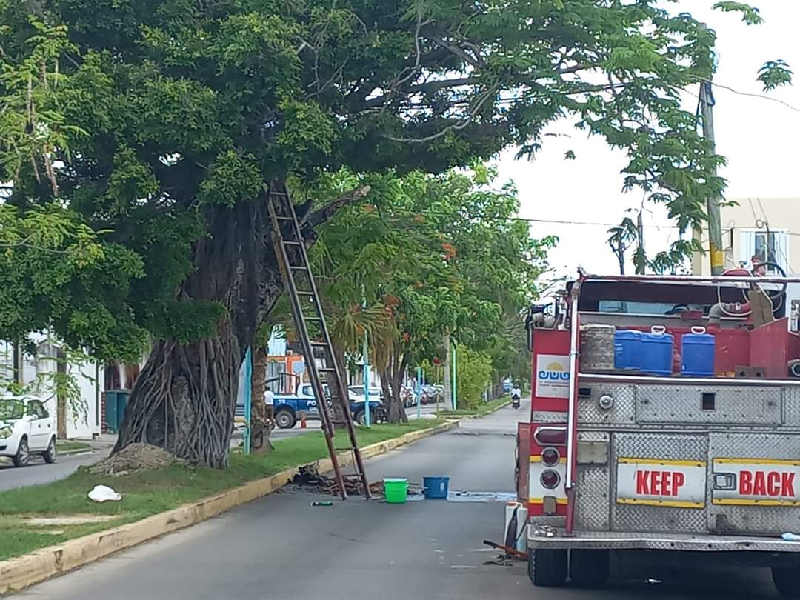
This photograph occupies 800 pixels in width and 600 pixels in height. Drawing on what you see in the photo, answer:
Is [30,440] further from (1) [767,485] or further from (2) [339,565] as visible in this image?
(1) [767,485]

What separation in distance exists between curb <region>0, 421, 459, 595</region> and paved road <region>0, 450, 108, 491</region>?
4583 millimetres

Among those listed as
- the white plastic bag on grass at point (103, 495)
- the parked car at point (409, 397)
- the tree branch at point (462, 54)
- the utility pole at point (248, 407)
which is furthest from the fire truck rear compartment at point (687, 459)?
the parked car at point (409, 397)

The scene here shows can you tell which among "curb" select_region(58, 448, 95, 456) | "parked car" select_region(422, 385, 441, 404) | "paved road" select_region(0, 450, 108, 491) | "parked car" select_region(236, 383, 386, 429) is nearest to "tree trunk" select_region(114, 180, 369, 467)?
"paved road" select_region(0, 450, 108, 491)

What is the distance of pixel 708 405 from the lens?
9.39 meters

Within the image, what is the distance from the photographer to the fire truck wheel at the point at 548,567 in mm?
10602

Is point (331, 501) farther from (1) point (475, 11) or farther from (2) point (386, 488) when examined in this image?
(1) point (475, 11)

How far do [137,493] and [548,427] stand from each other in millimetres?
8088

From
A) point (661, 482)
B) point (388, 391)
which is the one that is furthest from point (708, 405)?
point (388, 391)

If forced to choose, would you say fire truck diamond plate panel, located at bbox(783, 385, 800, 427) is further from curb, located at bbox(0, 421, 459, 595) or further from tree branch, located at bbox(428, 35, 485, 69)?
tree branch, located at bbox(428, 35, 485, 69)

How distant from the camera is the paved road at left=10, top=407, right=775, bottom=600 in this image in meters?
10.5

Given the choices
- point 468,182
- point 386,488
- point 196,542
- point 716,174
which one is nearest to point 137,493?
point 196,542

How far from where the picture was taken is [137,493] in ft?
52.9

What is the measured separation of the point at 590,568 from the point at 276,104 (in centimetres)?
808

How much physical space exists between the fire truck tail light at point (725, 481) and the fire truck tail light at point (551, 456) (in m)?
1.18
